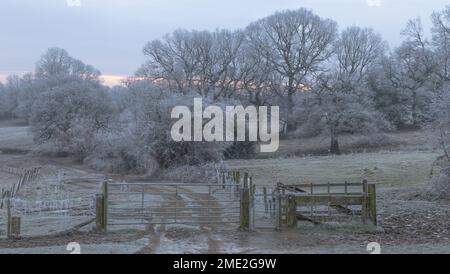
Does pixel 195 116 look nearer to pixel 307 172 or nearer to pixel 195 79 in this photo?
pixel 307 172

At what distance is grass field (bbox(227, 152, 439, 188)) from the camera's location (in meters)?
37.1

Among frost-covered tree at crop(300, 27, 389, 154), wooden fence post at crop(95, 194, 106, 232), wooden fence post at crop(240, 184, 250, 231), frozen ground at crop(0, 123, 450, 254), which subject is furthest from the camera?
frost-covered tree at crop(300, 27, 389, 154)

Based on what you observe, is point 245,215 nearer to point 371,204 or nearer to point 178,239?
point 178,239

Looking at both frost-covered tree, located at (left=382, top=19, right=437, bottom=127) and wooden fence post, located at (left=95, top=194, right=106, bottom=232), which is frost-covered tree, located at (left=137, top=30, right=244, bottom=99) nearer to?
frost-covered tree, located at (left=382, top=19, right=437, bottom=127)

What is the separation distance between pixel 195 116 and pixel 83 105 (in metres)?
28.2

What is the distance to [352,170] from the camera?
4275 centimetres

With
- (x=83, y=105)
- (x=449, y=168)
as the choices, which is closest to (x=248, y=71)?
(x=83, y=105)

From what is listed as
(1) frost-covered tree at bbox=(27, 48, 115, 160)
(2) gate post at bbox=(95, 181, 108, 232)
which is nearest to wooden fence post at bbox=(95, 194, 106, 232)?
(2) gate post at bbox=(95, 181, 108, 232)

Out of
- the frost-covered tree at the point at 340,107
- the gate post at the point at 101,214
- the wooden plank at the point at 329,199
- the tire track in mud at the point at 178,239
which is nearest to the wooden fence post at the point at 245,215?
the tire track in mud at the point at 178,239

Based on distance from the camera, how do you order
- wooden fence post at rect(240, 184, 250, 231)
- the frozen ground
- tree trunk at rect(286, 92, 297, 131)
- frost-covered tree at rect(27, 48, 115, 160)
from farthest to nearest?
tree trunk at rect(286, 92, 297, 131), frost-covered tree at rect(27, 48, 115, 160), wooden fence post at rect(240, 184, 250, 231), the frozen ground

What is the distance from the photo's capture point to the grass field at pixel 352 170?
37.1 metres

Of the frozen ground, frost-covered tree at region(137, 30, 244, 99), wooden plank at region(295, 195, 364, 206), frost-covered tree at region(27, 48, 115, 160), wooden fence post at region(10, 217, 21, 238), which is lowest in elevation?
the frozen ground

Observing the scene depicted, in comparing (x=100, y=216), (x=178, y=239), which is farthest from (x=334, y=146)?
(x=178, y=239)

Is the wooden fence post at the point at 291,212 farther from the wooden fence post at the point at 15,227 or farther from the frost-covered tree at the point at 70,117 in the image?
the frost-covered tree at the point at 70,117
